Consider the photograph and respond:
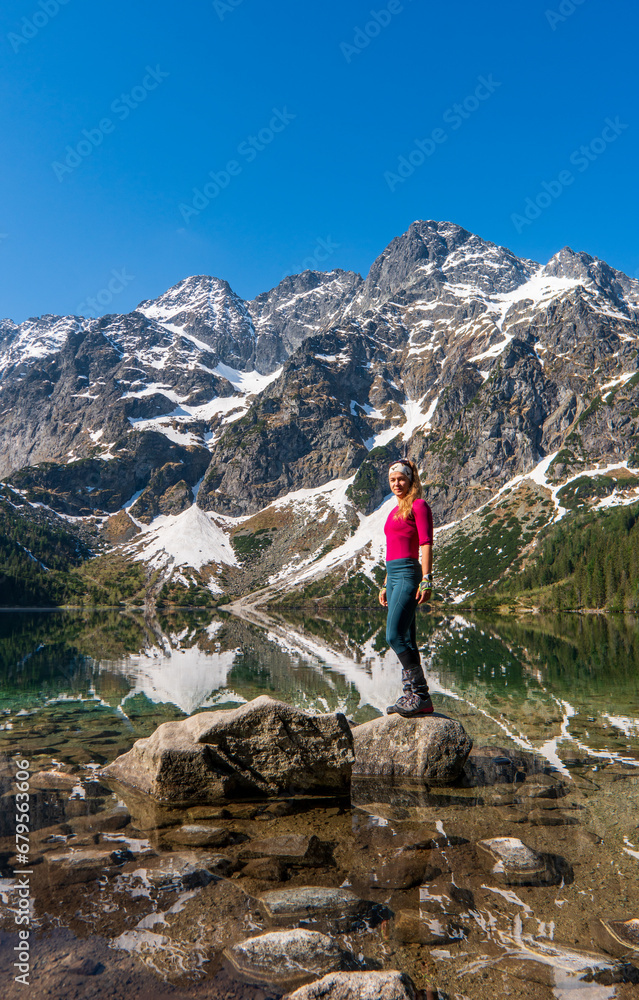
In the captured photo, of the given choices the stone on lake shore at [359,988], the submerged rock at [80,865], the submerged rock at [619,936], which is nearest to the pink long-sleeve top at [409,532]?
the submerged rock at [619,936]

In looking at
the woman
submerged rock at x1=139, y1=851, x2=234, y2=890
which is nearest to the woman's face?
the woman

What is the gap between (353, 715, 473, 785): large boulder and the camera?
12.4 m

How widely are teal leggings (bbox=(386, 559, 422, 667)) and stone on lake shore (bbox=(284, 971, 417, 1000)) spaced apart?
306 inches

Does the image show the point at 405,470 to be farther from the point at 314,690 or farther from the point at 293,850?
the point at 314,690

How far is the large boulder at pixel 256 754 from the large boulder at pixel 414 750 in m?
1.36

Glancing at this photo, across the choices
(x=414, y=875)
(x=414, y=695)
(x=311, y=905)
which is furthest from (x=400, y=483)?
(x=311, y=905)

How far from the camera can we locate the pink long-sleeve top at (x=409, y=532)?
40.6 ft

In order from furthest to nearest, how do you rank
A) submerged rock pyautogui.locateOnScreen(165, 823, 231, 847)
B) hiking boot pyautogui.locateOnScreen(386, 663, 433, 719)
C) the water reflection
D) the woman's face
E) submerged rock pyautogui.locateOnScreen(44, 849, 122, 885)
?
the water reflection
hiking boot pyautogui.locateOnScreen(386, 663, 433, 719)
the woman's face
submerged rock pyautogui.locateOnScreen(165, 823, 231, 847)
submerged rock pyautogui.locateOnScreen(44, 849, 122, 885)

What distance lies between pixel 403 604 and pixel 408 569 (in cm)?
80

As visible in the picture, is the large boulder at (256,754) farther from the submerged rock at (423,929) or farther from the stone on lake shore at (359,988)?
the stone on lake shore at (359,988)

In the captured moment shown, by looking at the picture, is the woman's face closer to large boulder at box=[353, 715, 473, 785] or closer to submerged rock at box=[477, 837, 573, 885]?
large boulder at box=[353, 715, 473, 785]

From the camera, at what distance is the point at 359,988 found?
15.3 feet

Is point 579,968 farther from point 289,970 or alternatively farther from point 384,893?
point 289,970

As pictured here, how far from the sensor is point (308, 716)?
12109mm
